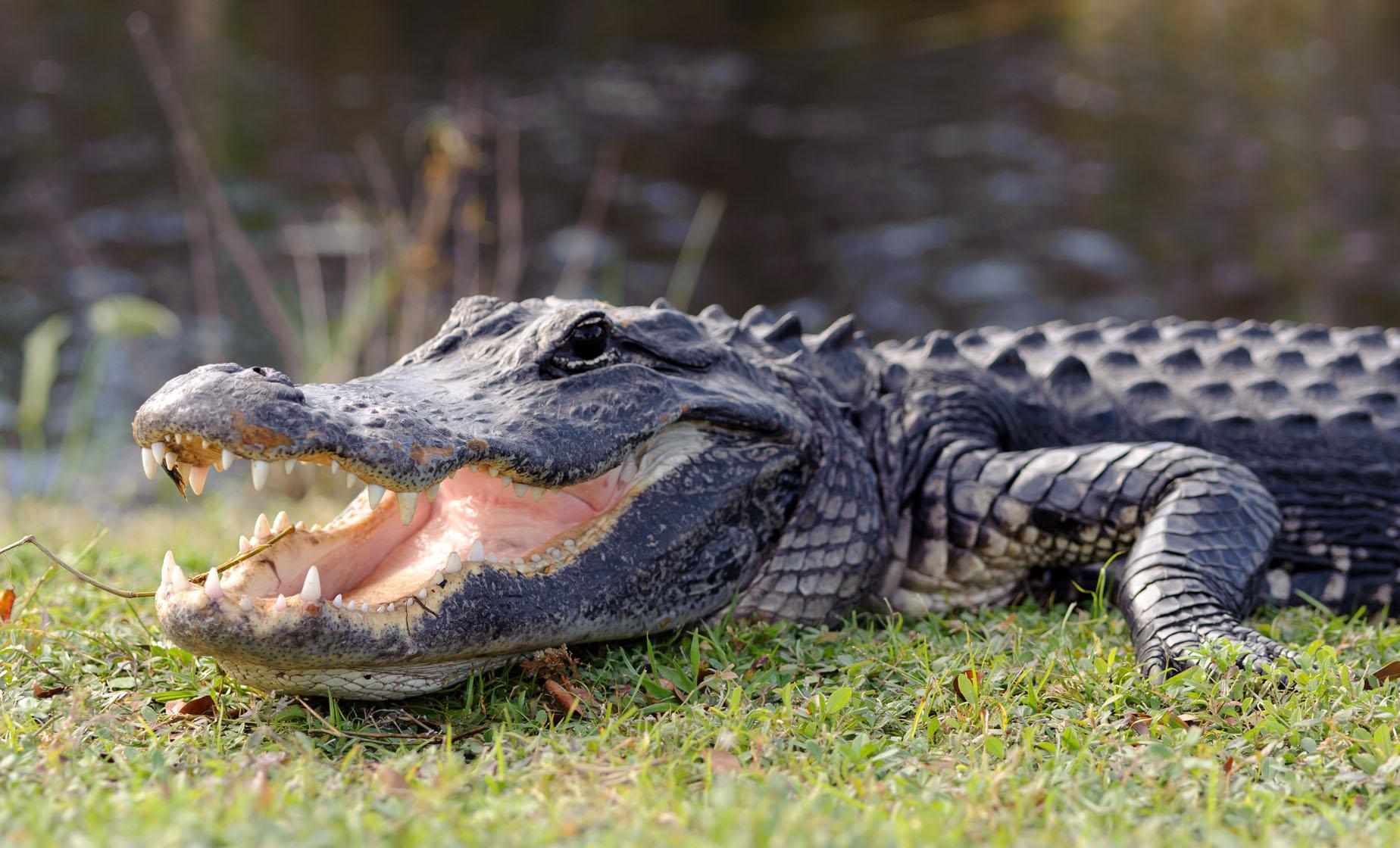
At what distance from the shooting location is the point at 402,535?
3145 mm

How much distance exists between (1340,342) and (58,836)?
410 cm

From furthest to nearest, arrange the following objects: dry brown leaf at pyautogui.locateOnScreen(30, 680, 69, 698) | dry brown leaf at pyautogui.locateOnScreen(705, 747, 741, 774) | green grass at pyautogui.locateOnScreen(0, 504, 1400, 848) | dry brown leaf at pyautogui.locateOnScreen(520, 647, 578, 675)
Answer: dry brown leaf at pyautogui.locateOnScreen(520, 647, 578, 675)
dry brown leaf at pyautogui.locateOnScreen(30, 680, 69, 698)
dry brown leaf at pyautogui.locateOnScreen(705, 747, 741, 774)
green grass at pyautogui.locateOnScreen(0, 504, 1400, 848)

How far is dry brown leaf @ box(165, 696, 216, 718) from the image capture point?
273 cm

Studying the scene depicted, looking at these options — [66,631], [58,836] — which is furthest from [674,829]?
[66,631]

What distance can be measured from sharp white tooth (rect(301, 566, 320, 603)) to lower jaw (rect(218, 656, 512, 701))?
154 mm

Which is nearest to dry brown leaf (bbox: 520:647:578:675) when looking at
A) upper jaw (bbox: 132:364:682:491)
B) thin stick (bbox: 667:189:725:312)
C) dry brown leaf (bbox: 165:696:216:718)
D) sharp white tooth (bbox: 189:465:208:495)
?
upper jaw (bbox: 132:364:682:491)

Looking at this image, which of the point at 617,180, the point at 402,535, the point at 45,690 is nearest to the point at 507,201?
the point at 617,180

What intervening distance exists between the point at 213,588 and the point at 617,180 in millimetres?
9833

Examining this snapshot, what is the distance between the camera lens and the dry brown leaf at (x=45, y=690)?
2828 mm

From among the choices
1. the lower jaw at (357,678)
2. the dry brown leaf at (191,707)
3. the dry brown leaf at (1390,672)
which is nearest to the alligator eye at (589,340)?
the lower jaw at (357,678)

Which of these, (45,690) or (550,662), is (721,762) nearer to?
(550,662)

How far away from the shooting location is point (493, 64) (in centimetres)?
1622

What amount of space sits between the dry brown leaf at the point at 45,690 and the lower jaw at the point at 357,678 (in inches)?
18.1

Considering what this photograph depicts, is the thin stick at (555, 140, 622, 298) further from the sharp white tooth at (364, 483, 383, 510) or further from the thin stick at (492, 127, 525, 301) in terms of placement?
the sharp white tooth at (364, 483, 383, 510)
